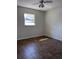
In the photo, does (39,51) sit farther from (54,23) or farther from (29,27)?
(54,23)

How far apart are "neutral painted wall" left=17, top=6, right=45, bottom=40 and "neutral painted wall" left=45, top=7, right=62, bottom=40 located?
1.93 ft

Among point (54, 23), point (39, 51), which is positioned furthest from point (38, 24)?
point (39, 51)

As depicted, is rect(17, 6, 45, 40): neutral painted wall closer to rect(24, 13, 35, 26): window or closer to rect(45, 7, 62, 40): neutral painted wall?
rect(24, 13, 35, 26): window

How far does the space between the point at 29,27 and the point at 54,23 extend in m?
2.12

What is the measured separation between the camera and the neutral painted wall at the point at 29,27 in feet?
16.9

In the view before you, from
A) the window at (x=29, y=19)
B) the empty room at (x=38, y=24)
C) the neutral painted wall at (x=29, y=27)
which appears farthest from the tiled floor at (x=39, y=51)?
the window at (x=29, y=19)

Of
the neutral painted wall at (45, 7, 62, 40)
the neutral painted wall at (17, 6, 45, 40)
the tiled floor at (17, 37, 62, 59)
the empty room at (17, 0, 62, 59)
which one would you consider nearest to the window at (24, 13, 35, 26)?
the empty room at (17, 0, 62, 59)

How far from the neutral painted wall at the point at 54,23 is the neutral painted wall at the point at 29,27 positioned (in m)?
0.59

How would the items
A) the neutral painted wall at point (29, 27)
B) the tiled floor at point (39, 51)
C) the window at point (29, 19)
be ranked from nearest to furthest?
the tiled floor at point (39, 51) → the neutral painted wall at point (29, 27) → the window at point (29, 19)

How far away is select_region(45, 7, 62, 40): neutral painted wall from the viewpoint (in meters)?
5.23

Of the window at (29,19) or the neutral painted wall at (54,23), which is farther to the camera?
the window at (29,19)

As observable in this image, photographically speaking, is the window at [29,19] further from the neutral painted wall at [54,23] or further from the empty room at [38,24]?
the neutral painted wall at [54,23]
